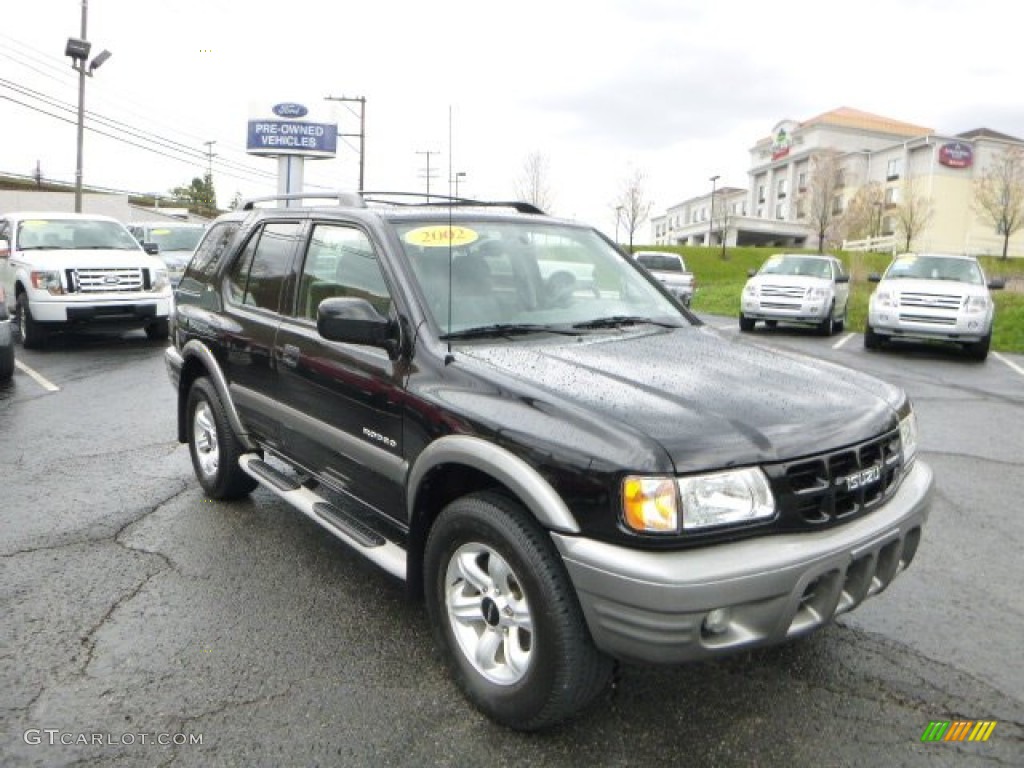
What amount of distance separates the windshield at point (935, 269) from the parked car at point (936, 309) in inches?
0.6

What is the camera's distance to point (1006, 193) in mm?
56000

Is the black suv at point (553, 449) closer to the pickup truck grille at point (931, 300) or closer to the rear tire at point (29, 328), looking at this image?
the rear tire at point (29, 328)

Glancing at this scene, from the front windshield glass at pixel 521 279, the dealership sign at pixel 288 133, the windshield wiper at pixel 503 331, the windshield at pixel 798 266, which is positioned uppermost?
the dealership sign at pixel 288 133

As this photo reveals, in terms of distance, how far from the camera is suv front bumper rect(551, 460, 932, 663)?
2.23 m

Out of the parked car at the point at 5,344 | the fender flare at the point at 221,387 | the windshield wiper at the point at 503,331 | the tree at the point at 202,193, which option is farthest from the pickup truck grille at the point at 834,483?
the tree at the point at 202,193

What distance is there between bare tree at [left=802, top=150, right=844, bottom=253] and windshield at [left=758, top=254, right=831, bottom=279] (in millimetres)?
45907

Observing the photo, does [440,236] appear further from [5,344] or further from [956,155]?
[956,155]

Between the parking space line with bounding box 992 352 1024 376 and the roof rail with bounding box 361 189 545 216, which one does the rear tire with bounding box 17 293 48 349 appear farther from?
the parking space line with bounding box 992 352 1024 376

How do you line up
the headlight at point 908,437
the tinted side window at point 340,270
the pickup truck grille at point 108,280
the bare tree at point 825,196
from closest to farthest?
the headlight at point 908,437, the tinted side window at point 340,270, the pickup truck grille at point 108,280, the bare tree at point 825,196

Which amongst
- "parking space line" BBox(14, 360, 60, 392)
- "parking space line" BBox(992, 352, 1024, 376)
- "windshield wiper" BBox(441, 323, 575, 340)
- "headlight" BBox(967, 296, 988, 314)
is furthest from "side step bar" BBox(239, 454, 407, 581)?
"headlight" BBox(967, 296, 988, 314)

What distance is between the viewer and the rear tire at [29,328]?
36.6 feet

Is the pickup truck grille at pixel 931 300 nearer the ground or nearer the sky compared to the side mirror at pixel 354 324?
nearer the sky

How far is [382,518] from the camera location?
336 cm

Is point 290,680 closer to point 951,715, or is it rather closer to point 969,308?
point 951,715
